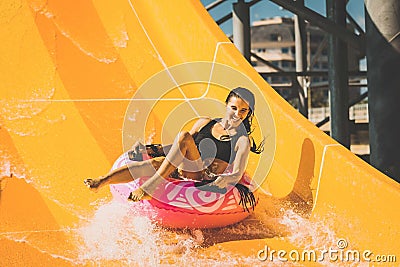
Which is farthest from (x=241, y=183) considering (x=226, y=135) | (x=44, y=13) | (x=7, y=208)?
(x=44, y=13)

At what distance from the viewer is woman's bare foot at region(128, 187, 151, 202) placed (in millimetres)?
2250

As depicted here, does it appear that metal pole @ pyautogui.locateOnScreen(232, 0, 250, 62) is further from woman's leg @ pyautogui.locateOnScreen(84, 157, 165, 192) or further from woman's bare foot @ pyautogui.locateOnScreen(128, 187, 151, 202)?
woman's bare foot @ pyautogui.locateOnScreen(128, 187, 151, 202)

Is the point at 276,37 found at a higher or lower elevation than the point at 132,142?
higher

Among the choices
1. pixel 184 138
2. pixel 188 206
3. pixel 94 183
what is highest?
pixel 184 138

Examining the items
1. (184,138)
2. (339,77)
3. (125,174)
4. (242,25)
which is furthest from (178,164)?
(242,25)

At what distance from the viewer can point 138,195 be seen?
2.26 m

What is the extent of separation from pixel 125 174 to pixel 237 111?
0.55 metres

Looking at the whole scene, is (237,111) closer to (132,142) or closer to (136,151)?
(136,151)

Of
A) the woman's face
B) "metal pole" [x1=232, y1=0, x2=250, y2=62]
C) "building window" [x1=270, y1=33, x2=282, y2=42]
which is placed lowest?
the woman's face

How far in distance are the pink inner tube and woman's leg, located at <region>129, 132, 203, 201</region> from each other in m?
0.04

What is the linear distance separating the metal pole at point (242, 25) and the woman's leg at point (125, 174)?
3130 mm

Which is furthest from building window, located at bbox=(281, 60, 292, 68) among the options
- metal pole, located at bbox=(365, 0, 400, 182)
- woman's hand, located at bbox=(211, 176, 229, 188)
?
woman's hand, located at bbox=(211, 176, 229, 188)

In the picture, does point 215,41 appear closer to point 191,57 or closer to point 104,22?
point 191,57

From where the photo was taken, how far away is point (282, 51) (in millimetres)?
31844
